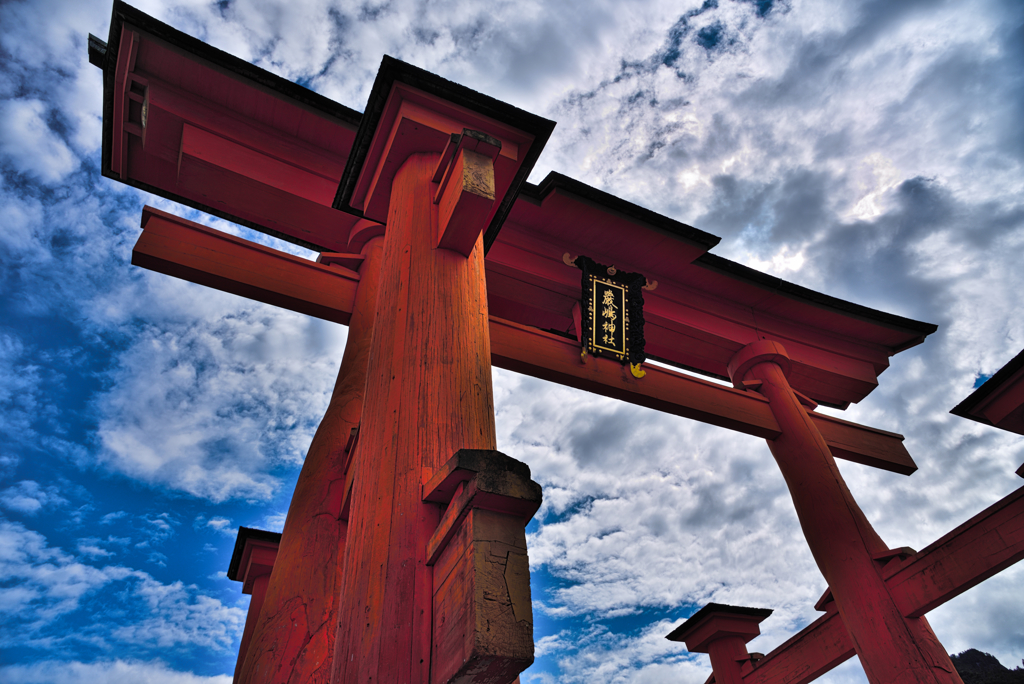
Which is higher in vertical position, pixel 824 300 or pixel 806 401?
pixel 824 300

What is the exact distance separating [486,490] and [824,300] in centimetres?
639

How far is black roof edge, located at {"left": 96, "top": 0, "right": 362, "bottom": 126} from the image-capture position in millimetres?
3846

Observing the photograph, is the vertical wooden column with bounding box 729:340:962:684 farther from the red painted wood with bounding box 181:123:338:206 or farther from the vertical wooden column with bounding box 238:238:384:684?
the red painted wood with bounding box 181:123:338:206

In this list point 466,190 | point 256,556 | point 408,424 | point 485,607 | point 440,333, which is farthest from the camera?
point 256,556

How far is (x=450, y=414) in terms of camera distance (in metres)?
2.07

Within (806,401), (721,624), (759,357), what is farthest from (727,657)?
(759,357)

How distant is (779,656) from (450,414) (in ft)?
17.2

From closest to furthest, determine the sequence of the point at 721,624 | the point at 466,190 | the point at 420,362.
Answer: the point at 420,362 → the point at 466,190 → the point at 721,624

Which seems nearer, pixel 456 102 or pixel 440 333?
pixel 440 333

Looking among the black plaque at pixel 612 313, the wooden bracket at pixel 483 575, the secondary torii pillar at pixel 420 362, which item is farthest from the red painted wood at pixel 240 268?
the wooden bracket at pixel 483 575

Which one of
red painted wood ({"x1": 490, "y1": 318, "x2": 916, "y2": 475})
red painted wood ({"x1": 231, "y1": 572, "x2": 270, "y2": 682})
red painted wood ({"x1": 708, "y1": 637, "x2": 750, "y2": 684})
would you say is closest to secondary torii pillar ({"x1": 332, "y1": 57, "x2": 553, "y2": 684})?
red painted wood ({"x1": 490, "y1": 318, "x2": 916, "y2": 475})

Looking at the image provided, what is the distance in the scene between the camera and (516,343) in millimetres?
5355

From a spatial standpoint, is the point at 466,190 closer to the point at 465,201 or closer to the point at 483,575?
the point at 465,201

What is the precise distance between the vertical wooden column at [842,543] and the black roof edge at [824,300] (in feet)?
2.15
